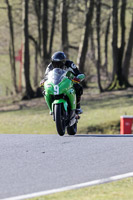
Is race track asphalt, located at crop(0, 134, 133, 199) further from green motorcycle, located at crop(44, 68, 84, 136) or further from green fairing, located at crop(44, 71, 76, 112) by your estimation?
green fairing, located at crop(44, 71, 76, 112)

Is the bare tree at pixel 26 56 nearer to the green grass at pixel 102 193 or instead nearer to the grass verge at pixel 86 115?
the grass verge at pixel 86 115

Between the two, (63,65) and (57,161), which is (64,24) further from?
(57,161)

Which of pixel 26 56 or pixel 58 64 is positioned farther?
pixel 26 56

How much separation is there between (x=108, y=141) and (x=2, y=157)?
2.61 meters

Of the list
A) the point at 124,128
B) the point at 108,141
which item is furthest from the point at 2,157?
the point at 124,128

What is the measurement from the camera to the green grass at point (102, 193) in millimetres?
6047

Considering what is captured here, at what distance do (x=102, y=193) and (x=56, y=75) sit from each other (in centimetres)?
499

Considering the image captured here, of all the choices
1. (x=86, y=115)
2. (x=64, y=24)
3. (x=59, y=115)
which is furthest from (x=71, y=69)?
(x=64, y=24)

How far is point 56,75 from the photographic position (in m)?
11.0

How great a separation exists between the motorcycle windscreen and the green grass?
14.3 feet

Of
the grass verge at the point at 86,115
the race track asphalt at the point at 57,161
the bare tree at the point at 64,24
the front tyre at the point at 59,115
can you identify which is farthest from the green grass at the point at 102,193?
the bare tree at the point at 64,24

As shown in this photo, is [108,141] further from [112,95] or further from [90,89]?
[90,89]

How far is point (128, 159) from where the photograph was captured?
8.53 meters

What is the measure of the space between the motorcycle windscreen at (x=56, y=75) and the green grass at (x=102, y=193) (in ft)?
14.3
